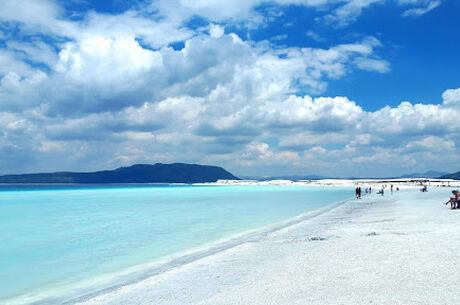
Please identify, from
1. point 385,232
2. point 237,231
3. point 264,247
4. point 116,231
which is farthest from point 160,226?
point 385,232

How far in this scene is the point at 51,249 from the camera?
65.2 ft

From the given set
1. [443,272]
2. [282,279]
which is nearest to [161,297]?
[282,279]

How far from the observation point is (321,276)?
396 inches

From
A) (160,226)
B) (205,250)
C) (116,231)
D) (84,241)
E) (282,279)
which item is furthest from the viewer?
(160,226)

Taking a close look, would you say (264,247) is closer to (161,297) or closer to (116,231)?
(161,297)

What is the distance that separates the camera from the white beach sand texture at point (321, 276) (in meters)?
8.25

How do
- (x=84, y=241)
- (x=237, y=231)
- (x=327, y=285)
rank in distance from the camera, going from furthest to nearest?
Answer: (x=237, y=231)
(x=84, y=241)
(x=327, y=285)

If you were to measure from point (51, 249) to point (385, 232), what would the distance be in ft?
54.1

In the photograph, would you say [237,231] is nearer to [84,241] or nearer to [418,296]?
[84,241]

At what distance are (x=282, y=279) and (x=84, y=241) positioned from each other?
50.8ft

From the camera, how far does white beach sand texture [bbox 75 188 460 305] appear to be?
8.25m

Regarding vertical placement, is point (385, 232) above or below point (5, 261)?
above

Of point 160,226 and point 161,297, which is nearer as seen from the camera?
point 161,297

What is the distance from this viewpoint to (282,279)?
10.1 metres
